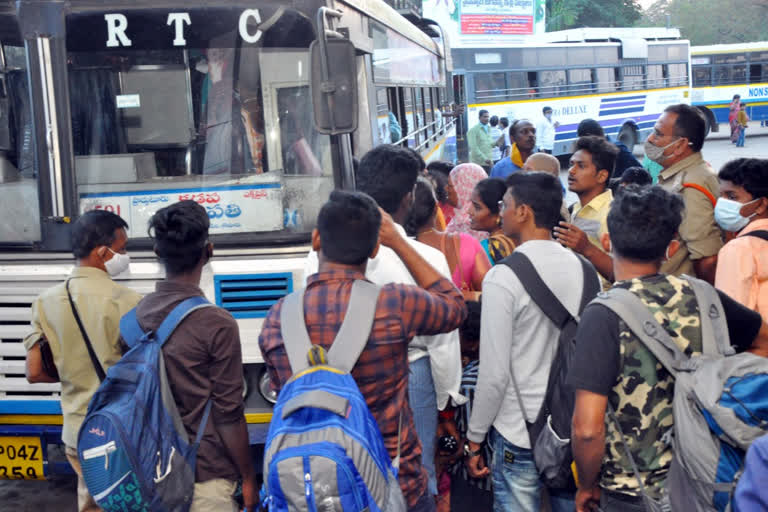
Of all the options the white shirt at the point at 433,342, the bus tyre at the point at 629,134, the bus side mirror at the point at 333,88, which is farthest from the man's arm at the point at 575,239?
the bus tyre at the point at 629,134

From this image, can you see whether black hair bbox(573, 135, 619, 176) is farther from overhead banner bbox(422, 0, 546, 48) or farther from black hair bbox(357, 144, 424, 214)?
overhead banner bbox(422, 0, 546, 48)

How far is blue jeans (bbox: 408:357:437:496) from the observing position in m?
3.14

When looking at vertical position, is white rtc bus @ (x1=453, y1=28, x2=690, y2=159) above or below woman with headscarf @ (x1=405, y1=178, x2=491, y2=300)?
above

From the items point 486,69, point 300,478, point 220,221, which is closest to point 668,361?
point 300,478

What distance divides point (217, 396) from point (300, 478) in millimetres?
721

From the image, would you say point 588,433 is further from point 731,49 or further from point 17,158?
point 731,49

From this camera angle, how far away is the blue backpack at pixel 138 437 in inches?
103

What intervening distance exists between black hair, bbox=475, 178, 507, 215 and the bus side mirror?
2.56 ft

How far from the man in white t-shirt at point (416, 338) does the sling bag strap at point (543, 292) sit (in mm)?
319

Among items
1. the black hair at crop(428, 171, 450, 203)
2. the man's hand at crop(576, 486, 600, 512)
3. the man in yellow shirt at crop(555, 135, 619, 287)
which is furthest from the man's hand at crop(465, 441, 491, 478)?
the black hair at crop(428, 171, 450, 203)

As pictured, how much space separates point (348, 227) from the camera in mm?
2488

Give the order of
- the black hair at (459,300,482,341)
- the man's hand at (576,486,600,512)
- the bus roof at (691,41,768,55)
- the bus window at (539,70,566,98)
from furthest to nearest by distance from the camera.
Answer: the bus roof at (691,41,768,55) → the bus window at (539,70,566,98) → the black hair at (459,300,482,341) → the man's hand at (576,486,600,512)

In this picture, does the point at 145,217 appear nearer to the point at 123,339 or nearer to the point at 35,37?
the point at 35,37

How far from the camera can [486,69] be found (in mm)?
22609
